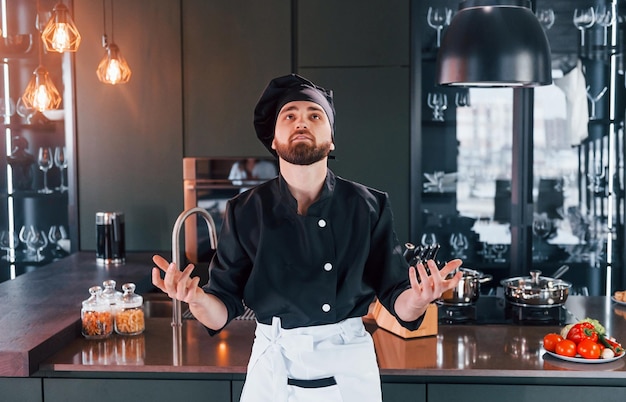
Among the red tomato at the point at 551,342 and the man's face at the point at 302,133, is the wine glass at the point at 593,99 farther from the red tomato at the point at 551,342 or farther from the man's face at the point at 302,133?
the man's face at the point at 302,133

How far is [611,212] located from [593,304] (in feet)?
4.83

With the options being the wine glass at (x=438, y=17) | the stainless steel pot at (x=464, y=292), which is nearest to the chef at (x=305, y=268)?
the stainless steel pot at (x=464, y=292)

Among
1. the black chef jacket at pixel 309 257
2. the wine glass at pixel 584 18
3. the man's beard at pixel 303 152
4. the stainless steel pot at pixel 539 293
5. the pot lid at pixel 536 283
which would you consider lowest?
the stainless steel pot at pixel 539 293

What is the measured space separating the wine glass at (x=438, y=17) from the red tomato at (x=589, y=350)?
2.39 metres

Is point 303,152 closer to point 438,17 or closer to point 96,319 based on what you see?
point 96,319

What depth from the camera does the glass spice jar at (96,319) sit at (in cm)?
248

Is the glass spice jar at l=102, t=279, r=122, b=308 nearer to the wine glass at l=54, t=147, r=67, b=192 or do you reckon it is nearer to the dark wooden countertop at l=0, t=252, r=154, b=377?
the dark wooden countertop at l=0, t=252, r=154, b=377

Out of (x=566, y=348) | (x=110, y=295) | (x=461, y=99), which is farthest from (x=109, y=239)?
(x=566, y=348)

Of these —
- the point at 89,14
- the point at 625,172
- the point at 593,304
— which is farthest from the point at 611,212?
the point at 89,14

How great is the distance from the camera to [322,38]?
4.12 metres

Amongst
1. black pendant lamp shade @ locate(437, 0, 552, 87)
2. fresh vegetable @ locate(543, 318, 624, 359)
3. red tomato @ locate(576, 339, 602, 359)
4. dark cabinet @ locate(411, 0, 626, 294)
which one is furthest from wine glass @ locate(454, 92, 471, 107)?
red tomato @ locate(576, 339, 602, 359)

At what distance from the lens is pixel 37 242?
14.5 ft

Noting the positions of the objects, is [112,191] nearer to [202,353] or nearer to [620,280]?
[202,353]

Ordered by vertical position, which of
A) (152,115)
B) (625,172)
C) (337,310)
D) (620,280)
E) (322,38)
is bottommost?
(620,280)
